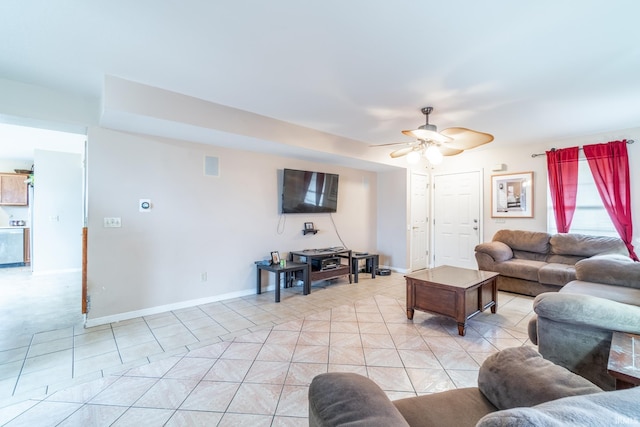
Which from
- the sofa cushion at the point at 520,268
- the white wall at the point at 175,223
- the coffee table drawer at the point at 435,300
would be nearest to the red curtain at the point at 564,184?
the sofa cushion at the point at 520,268

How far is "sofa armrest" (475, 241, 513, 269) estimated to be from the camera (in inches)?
177

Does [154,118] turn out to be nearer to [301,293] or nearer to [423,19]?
[423,19]

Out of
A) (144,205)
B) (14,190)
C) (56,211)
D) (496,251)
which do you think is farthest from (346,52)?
(14,190)

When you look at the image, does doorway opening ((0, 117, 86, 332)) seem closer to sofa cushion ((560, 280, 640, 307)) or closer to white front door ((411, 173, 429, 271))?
white front door ((411, 173, 429, 271))

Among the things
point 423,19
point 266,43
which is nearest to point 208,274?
point 266,43

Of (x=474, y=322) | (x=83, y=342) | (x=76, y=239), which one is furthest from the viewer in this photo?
(x=76, y=239)

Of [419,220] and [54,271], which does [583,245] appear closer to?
→ [419,220]

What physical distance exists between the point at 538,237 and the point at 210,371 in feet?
16.4

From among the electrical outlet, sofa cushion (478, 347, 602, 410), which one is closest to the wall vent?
the electrical outlet

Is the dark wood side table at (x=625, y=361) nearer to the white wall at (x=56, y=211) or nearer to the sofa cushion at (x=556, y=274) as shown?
the sofa cushion at (x=556, y=274)

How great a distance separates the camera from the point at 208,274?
3.97 m

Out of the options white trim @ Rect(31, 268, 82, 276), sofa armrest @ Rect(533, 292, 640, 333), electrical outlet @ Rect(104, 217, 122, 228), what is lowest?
white trim @ Rect(31, 268, 82, 276)

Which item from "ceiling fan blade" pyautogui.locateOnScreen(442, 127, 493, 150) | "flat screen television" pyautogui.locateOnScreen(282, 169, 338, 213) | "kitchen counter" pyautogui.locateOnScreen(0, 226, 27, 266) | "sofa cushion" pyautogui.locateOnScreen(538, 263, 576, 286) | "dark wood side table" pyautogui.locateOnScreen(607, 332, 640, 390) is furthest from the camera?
"kitchen counter" pyautogui.locateOnScreen(0, 226, 27, 266)

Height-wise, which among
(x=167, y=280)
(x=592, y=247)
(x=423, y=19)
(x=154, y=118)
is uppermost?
(x=423, y=19)
